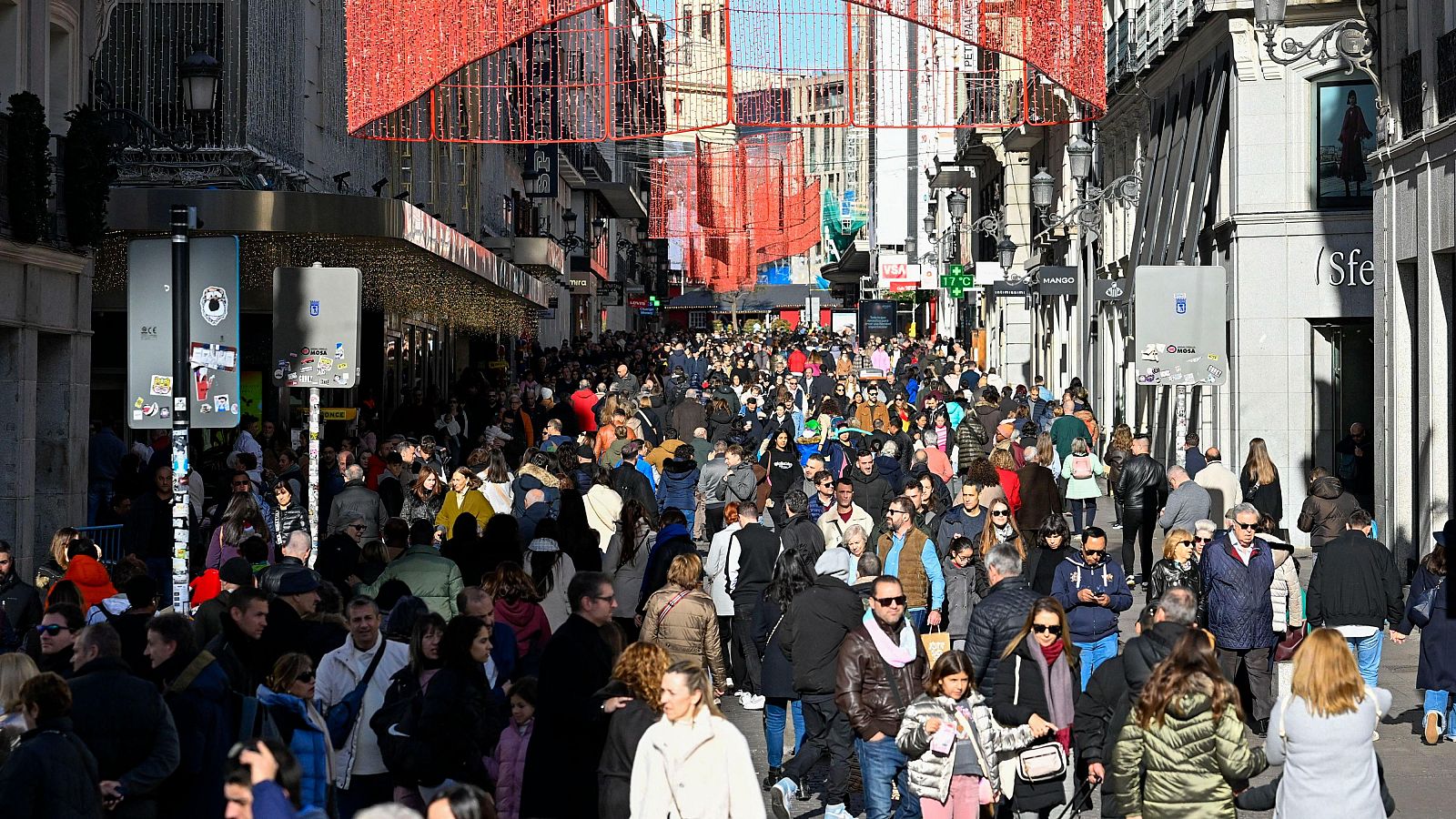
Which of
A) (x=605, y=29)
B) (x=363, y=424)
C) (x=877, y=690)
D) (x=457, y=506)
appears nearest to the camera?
(x=877, y=690)

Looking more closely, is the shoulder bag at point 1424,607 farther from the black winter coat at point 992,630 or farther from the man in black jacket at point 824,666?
the man in black jacket at point 824,666

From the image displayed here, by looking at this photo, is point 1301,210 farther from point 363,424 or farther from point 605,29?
point 363,424

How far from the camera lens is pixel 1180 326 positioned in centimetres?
1792

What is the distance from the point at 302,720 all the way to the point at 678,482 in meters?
10.9

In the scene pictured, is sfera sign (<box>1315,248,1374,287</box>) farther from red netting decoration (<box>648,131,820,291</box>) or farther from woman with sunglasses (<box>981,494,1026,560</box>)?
red netting decoration (<box>648,131,820,291</box>)

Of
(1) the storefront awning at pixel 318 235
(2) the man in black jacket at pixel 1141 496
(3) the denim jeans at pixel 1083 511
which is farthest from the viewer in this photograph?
(3) the denim jeans at pixel 1083 511

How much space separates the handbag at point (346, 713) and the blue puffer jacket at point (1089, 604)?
4.57m

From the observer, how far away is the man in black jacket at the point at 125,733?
7.78 m

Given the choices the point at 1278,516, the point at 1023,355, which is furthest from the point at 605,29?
the point at 1023,355

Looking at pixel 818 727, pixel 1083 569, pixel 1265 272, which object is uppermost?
pixel 1265 272

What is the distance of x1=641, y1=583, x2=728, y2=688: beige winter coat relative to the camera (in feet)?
36.8

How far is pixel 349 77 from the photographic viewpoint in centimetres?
1920

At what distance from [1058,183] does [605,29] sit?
24982mm

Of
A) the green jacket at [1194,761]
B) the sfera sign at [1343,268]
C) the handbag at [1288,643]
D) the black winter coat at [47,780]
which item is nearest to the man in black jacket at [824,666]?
the green jacket at [1194,761]
